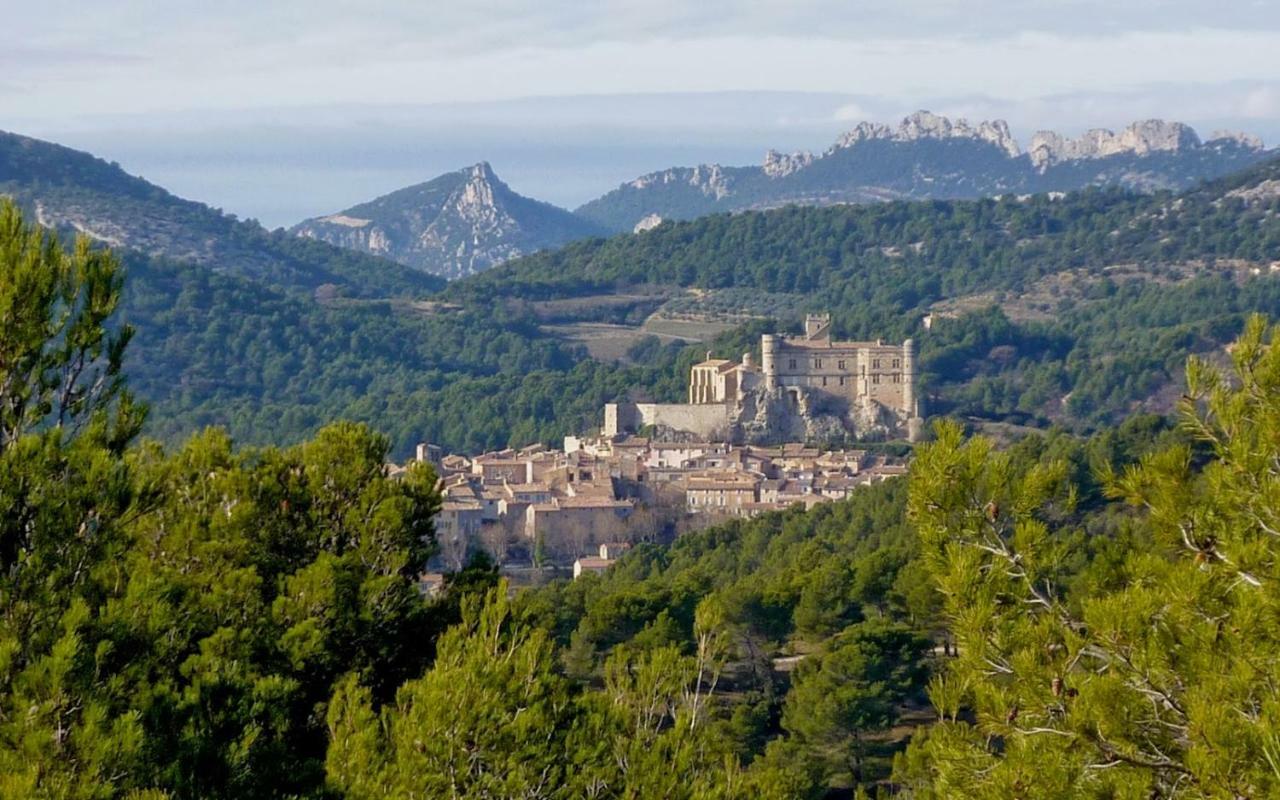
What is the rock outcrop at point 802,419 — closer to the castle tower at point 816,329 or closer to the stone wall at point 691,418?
the stone wall at point 691,418

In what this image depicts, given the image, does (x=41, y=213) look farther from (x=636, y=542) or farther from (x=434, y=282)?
(x=636, y=542)

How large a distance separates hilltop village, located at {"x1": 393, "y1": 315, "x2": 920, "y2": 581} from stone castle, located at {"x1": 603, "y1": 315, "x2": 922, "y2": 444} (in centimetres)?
4

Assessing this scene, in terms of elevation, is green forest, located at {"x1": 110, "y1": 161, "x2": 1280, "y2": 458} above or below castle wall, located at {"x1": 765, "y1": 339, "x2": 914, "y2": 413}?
below

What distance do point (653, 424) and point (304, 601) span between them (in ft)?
164

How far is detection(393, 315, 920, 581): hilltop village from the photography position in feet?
157

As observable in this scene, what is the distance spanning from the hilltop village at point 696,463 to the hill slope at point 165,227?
59.1m

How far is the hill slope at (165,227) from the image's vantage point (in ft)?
398

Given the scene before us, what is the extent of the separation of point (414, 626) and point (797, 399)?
50.6m

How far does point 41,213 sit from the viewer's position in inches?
4604

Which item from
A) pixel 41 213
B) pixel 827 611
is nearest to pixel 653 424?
pixel 827 611

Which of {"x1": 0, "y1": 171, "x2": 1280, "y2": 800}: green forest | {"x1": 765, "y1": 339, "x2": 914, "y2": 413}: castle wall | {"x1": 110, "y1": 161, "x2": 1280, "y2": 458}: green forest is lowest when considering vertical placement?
{"x1": 110, "y1": 161, "x2": 1280, "y2": 458}: green forest

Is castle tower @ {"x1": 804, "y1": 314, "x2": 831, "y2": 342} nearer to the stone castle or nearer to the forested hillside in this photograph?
the stone castle

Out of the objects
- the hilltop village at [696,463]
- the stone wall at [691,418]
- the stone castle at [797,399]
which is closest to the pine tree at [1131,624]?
the hilltop village at [696,463]

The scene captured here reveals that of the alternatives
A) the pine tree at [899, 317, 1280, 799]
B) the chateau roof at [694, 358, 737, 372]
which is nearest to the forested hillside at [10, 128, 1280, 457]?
the chateau roof at [694, 358, 737, 372]
